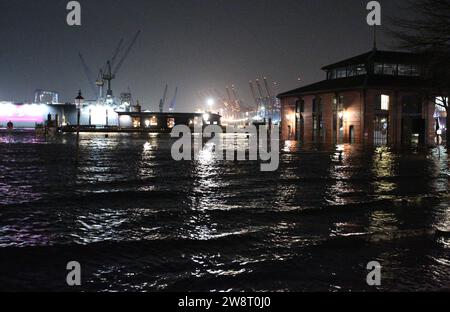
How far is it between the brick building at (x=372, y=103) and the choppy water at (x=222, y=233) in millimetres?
36380

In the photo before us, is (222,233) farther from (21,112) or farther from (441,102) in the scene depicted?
(21,112)

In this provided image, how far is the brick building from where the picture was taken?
4906cm

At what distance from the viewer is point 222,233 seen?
7.43 metres

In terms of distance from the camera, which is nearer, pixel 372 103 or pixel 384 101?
pixel 372 103

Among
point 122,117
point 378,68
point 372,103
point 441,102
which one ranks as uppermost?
point 378,68

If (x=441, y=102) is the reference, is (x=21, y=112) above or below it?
above

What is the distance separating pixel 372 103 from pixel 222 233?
147ft

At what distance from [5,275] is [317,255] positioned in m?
3.78

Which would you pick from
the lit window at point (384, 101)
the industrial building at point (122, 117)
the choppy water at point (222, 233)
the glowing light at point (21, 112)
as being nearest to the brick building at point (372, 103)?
the lit window at point (384, 101)

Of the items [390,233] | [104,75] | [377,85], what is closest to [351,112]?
[377,85]

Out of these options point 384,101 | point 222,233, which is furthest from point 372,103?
point 222,233
